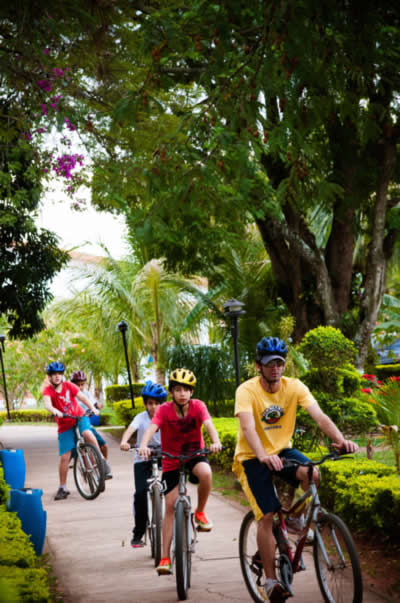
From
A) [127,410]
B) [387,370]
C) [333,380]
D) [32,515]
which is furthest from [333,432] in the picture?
[387,370]

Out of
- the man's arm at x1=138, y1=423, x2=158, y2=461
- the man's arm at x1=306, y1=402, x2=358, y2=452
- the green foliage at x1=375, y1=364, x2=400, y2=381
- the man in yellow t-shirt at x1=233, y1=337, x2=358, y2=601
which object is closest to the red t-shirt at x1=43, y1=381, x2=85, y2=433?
the man's arm at x1=138, y1=423, x2=158, y2=461

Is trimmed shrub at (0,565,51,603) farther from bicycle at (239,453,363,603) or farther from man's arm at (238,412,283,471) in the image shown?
bicycle at (239,453,363,603)

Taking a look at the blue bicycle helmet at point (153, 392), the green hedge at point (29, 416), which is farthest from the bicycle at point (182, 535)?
the green hedge at point (29, 416)

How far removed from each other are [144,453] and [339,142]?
27.7 feet

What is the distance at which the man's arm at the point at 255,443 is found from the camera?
14.3ft

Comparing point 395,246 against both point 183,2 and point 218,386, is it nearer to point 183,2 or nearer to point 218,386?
point 218,386

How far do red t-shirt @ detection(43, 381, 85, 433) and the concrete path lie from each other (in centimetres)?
115

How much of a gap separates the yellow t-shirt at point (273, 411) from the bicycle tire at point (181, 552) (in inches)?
32.1

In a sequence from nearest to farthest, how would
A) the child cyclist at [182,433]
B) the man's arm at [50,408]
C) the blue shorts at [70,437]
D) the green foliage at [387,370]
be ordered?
the child cyclist at [182,433] → the man's arm at [50,408] → the blue shorts at [70,437] → the green foliage at [387,370]

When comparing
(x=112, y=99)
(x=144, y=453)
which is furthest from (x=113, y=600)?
(x=112, y=99)

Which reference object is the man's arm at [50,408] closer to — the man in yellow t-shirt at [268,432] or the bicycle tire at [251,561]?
the bicycle tire at [251,561]

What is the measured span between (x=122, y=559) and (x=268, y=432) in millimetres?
2798

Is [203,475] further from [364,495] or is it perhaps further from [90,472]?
[90,472]

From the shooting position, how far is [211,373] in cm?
1780
